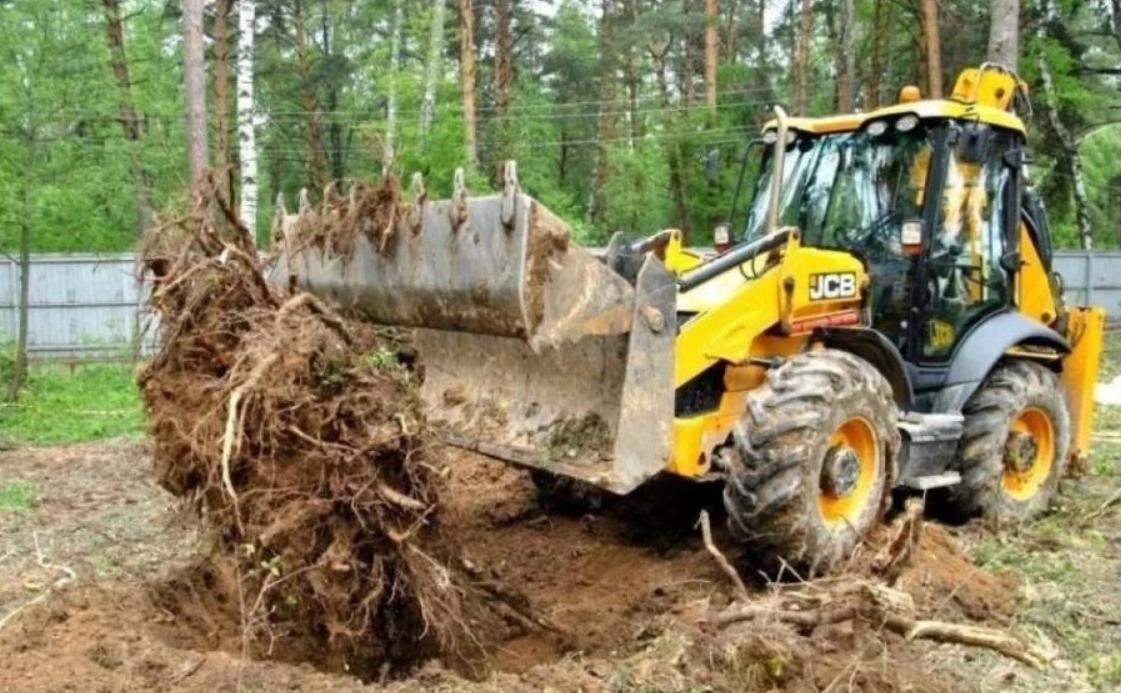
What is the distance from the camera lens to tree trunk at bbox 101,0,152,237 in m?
17.7

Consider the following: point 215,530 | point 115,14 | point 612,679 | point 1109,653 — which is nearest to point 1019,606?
point 1109,653

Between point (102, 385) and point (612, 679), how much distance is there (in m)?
14.6

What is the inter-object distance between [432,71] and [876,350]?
20055 millimetres

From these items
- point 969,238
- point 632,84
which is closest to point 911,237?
point 969,238

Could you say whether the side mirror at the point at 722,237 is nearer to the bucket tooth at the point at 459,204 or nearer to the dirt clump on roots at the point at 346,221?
the dirt clump on roots at the point at 346,221

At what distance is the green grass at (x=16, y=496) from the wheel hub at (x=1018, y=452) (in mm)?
6617

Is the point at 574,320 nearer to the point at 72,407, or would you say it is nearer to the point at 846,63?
the point at 72,407

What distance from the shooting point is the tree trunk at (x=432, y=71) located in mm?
25156

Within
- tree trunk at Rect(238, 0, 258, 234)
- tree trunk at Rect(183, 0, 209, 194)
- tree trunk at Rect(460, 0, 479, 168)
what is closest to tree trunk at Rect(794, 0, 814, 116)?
tree trunk at Rect(460, 0, 479, 168)

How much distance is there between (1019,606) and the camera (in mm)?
5578

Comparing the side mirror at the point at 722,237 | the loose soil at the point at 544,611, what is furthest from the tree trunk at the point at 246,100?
the side mirror at the point at 722,237

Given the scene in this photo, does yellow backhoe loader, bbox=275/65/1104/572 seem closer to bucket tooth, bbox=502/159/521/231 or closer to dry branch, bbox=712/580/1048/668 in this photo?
bucket tooth, bbox=502/159/521/231

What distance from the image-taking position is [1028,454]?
7.41m

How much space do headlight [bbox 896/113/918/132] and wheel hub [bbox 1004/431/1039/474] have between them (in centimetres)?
202
